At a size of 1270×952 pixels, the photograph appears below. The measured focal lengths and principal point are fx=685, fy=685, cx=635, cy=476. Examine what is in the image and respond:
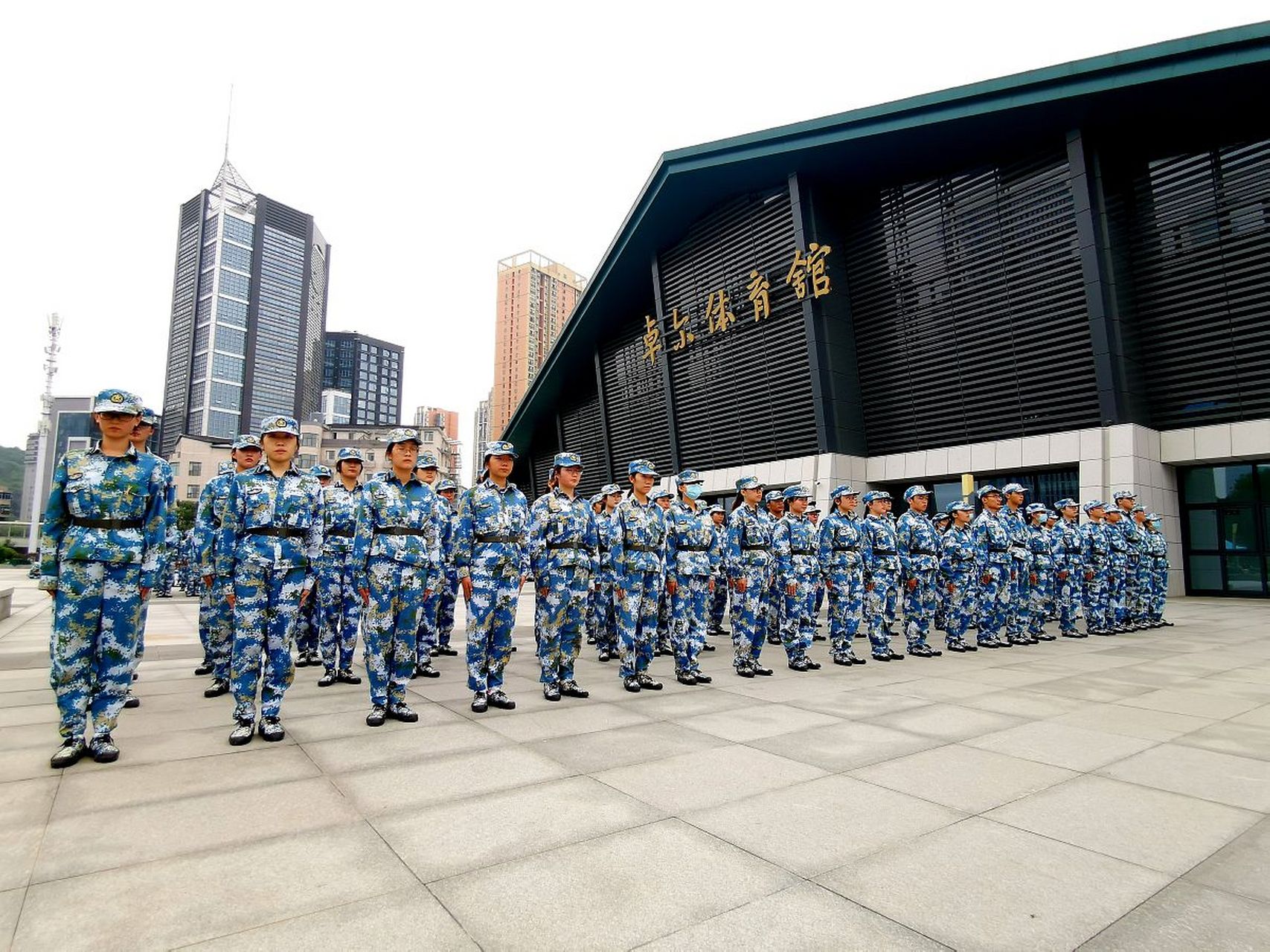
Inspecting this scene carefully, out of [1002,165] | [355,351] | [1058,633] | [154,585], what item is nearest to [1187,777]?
[154,585]

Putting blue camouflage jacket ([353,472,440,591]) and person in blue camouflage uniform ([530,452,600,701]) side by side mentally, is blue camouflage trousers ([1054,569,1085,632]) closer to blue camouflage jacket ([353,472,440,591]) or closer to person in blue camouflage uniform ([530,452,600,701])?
person in blue camouflage uniform ([530,452,600,701])

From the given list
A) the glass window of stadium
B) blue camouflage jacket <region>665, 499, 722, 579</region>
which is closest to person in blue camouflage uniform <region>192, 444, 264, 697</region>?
blue camouflage jacket <region>665, 499, 722, 579</region>

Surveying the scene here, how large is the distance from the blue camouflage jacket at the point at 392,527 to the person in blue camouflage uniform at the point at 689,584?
2.45 m

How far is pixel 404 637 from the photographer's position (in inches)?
199

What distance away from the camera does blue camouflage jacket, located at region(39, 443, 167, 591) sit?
13.2ft

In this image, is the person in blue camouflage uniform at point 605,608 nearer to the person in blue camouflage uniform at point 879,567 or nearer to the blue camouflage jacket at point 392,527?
the blue camouflage jacket at point 392,527

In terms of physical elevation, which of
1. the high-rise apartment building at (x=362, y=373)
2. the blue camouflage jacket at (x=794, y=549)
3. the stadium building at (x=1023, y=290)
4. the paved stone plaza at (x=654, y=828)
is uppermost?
the high-rise apartment building at (x=362, y=373)

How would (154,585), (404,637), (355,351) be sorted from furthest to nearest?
(355,351) → (404,637) → (154,585)

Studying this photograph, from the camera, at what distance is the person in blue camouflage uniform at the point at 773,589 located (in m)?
7.61

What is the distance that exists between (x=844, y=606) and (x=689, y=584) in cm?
237

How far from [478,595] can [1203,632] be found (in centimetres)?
1103

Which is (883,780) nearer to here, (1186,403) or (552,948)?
(552,948)

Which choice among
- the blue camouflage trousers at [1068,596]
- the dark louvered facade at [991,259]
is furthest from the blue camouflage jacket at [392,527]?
the dark louvered facade at [991,259]

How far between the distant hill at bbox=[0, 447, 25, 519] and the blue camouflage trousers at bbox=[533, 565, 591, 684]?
126 metres
